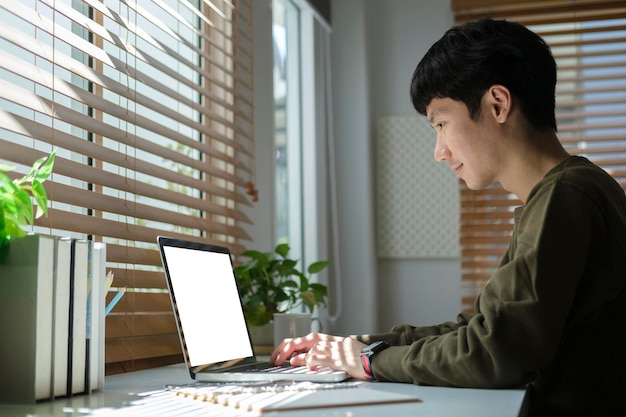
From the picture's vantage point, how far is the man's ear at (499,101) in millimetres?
1279

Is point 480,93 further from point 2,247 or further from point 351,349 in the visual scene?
point 2,247

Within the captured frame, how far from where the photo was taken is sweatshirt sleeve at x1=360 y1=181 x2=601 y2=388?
1067 mm

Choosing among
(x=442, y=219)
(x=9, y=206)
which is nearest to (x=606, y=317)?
(x=9, y=206)

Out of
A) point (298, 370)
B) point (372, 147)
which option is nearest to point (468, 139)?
point (298, 370)

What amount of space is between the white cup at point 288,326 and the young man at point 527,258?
1.61 ft

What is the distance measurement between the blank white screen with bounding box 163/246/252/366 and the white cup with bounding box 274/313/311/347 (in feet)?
0.68

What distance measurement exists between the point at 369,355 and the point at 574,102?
2468 mm

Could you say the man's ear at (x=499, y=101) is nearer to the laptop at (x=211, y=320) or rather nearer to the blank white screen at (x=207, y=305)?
the laptop at (x=211, y=320)

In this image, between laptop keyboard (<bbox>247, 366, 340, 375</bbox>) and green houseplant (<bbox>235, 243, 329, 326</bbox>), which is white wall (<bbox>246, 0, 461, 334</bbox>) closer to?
green houseplant (<bbox>235, 243, 329, 326</bbox>)

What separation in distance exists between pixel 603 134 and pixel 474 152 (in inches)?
88.8

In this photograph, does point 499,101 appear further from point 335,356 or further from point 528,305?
point 335,356

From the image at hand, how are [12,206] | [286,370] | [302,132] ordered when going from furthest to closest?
1. [302,132]
2. [286,370]
3. [12,206]

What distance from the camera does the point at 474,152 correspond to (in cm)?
135

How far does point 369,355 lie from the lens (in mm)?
1266
